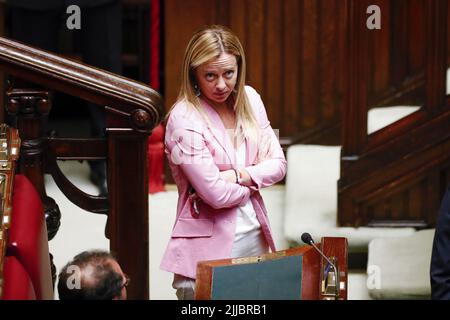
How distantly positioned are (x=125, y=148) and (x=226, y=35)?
395 millimetres

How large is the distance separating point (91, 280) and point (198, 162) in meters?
0.69

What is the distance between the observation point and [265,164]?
9.57 feet

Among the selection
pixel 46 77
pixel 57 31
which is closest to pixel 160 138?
pixel 57 31

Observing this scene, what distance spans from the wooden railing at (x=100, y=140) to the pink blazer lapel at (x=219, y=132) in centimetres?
25

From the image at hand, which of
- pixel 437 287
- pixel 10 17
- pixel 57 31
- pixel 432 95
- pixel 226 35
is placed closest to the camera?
pixel 437 287

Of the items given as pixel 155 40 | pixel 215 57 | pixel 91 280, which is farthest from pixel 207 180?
pixel 155 40

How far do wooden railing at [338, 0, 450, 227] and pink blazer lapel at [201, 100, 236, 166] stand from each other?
1310 mm

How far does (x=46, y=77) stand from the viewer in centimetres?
259

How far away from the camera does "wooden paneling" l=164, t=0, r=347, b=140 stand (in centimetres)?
487

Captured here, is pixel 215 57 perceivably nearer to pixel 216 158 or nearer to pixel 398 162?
pixel 216 158

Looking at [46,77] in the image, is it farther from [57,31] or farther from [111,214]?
[57,31]

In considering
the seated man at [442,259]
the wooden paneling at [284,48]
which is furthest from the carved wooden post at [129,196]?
the wooden paneling at [284,48]

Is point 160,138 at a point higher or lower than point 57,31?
lower

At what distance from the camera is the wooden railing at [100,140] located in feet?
8.50
